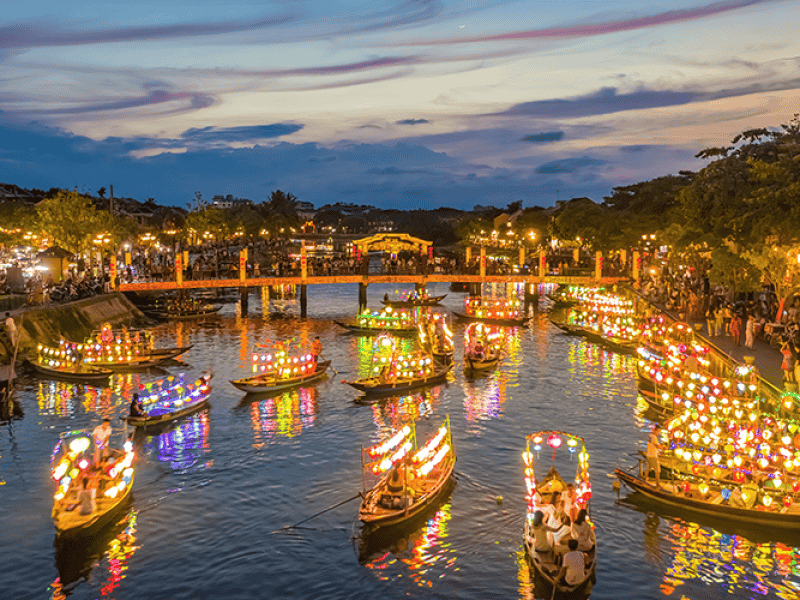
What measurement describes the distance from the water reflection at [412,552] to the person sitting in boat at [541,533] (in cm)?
302

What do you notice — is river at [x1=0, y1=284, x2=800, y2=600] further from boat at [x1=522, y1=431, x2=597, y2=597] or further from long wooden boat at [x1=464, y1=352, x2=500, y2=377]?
long wooden boat at [x1=464, y1=352, x2=500, y2=377]

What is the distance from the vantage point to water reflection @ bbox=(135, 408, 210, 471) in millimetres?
30969

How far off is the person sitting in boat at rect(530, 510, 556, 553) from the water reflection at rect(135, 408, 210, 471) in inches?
605

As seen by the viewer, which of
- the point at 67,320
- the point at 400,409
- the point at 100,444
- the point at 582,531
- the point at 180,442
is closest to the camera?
the point at 582,531

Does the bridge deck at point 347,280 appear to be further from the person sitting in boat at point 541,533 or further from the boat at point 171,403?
the person sitting in boat at point 541,533

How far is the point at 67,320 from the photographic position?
178 ft

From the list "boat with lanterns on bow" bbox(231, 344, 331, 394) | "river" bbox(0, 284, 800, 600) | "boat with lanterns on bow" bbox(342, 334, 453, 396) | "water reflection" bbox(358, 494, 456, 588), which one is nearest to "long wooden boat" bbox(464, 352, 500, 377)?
"boat with lanterns on bow" bbox(342, 334, 453, 396)

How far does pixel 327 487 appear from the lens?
1094 inches

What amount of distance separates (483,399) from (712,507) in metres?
18.3

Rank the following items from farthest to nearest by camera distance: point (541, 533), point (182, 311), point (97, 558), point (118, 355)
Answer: point (182, 311), point (118, 355), point (97, 558), point (541, 533)

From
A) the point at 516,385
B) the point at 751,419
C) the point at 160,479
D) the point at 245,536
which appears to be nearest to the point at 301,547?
the point at 245,536

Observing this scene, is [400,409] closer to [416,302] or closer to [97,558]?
[97,558]

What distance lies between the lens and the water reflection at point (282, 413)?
1367 inches

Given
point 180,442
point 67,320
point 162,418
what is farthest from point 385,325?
point 180,442
